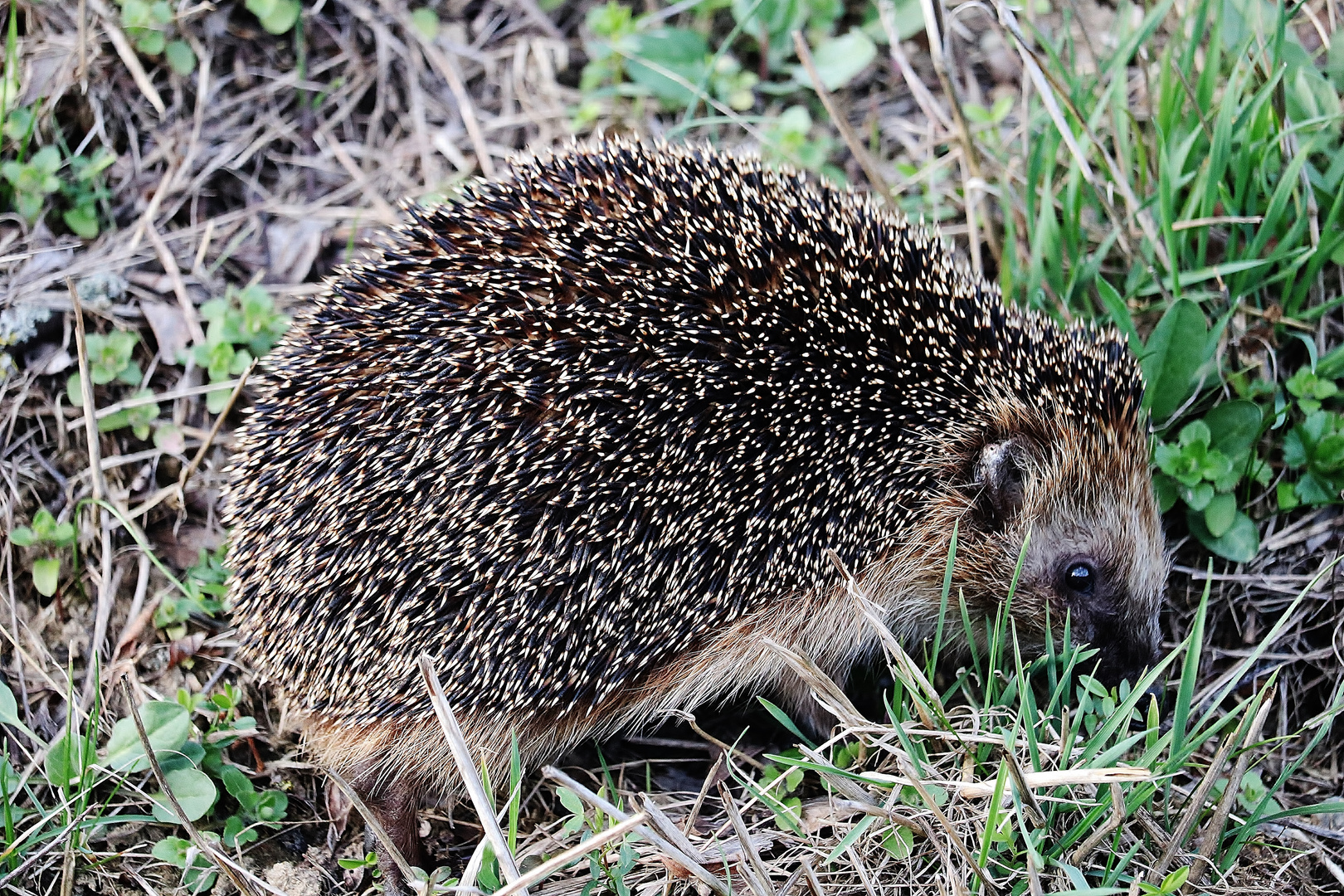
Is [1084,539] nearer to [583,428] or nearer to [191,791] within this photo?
[583,428]

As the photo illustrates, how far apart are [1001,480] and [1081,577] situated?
0.54 m

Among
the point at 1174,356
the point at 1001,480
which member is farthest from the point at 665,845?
the point at 1174,356

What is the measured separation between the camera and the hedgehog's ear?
4125mm

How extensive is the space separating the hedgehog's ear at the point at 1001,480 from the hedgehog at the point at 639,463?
12 millimetres

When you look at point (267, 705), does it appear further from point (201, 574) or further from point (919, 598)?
point (919, 598)

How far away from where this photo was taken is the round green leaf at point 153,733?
4.03 m

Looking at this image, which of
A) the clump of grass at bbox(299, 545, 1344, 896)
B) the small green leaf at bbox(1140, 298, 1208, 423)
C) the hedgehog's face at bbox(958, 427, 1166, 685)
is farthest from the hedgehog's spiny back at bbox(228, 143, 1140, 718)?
the small green leaf at bbox(1140, 298, 1208, 423)

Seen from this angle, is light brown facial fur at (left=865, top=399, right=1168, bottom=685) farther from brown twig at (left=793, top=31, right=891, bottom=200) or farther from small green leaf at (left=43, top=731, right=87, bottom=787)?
small green leaf at (left=43, top=731, right=87, bottom=787)

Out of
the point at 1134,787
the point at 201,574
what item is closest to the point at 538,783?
→ the point at 201,574

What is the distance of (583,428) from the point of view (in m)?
3.71

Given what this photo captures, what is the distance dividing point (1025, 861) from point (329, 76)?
5.01 metres

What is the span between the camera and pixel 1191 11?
5016 mm

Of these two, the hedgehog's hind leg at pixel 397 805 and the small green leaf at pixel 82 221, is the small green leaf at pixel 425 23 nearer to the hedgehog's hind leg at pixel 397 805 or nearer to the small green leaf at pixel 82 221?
the small green leaf at pixel 82 221

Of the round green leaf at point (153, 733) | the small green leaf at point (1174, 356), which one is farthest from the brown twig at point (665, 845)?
the small green leaf at point (1174, 356)
